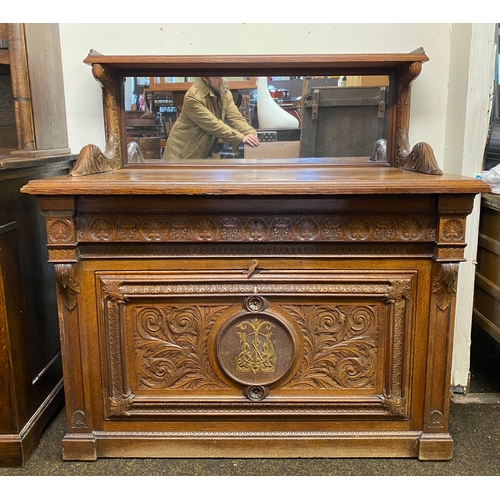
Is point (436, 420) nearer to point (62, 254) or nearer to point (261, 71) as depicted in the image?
point (62, 254)

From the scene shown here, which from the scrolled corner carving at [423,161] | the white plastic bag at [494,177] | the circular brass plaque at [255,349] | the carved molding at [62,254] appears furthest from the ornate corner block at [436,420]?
the carved molding at [62,254]

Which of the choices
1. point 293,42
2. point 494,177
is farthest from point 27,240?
point 494,177

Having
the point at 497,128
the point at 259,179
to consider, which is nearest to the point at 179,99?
the point at 259,179

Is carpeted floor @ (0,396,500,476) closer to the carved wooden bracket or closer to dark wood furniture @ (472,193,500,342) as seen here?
dark wood furniture @ (472,193,500,342)

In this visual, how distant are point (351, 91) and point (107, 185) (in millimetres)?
992

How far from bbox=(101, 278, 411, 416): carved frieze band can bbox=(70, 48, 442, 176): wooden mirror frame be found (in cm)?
50

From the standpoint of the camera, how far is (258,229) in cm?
133

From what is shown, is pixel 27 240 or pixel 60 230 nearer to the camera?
pixel 60 230

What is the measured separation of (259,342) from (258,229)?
1.16 feet

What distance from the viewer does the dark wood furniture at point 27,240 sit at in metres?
1.43

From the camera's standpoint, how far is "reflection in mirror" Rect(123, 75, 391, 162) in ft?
5.65

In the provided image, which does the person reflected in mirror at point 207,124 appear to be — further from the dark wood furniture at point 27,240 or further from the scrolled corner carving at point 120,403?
the scrolled corner carving at point 120,403

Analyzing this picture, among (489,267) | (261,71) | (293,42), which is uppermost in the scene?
(293,42)

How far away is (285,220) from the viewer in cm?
133
